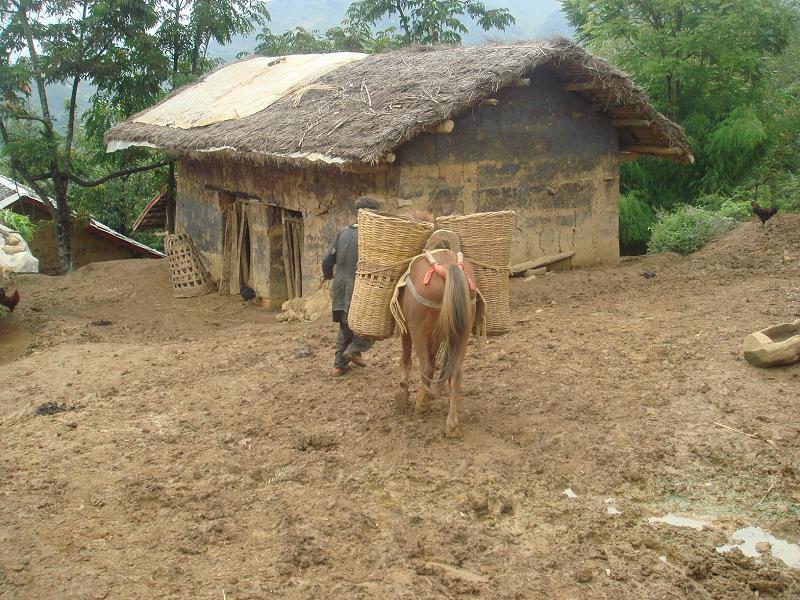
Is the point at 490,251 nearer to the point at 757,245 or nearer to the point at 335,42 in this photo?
the point at 757,245

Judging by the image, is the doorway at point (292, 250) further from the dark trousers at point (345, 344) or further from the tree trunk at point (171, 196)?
the tree trunk at point (171, 196)

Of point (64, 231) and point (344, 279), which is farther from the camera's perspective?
→ point (64, 231)

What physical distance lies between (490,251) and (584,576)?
2376 millimetres

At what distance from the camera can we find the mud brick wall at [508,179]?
9.05 m

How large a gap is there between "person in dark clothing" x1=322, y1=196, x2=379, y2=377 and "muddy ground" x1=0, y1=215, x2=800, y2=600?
18 centimetres

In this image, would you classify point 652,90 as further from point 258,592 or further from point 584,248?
point 258,592

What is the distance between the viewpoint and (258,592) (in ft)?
11.9

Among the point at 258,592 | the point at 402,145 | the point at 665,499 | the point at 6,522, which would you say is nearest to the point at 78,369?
the point at 6,522

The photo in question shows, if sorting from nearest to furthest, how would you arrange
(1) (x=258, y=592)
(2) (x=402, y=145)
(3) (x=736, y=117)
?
(1) (x=258, y=592)
(2) (x=402, y=145)
(3) (x=736, y=117)

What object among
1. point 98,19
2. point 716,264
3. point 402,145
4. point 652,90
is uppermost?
point 98,19

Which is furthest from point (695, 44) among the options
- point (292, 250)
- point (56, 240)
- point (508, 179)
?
point (56, 240)

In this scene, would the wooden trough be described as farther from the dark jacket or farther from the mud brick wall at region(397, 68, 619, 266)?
the mud brick wall at region(397, 68, 619, 266)

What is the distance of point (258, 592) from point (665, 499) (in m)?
2.28

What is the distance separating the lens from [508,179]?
31.7 ft
